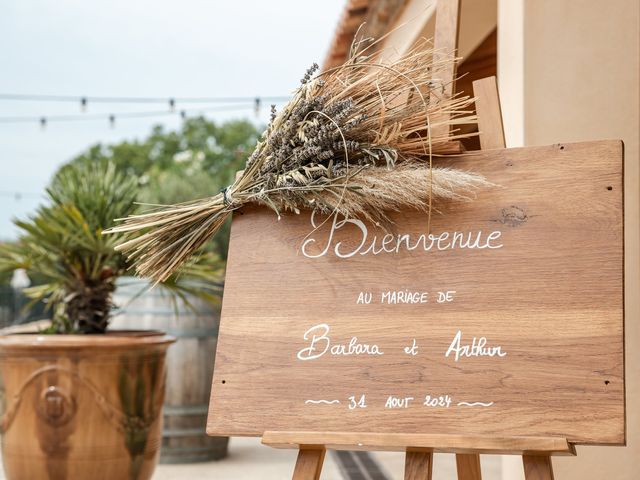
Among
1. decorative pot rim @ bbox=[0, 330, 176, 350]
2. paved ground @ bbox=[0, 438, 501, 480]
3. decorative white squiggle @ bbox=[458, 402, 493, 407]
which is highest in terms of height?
decorative pot rim @ bbox=[0, 330, 176, 350]

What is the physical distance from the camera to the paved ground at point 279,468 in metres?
Answer: 3.66

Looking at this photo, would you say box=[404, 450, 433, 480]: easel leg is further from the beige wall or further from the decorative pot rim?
the decorative pot rim

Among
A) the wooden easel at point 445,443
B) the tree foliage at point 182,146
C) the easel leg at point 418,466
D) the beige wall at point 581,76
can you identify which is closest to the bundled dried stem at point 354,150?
the wooden easel at point 445,443

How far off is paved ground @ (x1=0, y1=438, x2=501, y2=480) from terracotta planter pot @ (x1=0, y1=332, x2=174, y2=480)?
0.81 meters

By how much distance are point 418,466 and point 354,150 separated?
69cm

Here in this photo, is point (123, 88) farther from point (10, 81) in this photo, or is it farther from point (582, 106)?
point (582, 106)

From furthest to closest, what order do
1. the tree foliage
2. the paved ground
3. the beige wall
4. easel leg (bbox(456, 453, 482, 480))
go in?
the tree foliage, the paved ground, the beige wall, easel leg (bbox(456, 453, 482, 480))

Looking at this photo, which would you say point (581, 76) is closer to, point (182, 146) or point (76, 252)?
point (76, 252)

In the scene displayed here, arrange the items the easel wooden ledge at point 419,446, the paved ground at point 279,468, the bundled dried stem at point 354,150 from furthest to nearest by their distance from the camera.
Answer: the paved ground at point 279,468 < the bundled dried stem at point 354,150 < the easel wooden ledge at point 419,446

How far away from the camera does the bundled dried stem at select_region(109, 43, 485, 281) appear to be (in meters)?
1.65

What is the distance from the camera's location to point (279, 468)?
389 cm

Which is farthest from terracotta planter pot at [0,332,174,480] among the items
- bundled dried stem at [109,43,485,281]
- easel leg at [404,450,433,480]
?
easel leg at [404,450,433,480]

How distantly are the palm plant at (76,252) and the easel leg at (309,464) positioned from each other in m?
1.64

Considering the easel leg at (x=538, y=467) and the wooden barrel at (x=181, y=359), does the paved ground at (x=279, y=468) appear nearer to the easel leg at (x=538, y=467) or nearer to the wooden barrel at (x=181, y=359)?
the wooden barrel at (x=181, y=359)
